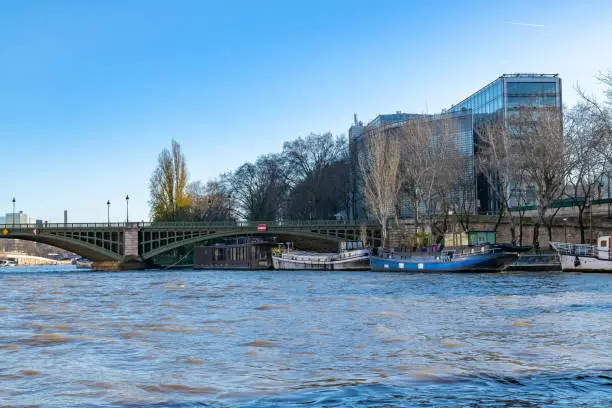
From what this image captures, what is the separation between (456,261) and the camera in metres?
57.8

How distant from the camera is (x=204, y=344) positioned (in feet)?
56.3

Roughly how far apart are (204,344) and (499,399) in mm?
7978

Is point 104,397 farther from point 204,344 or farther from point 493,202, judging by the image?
point 493,202

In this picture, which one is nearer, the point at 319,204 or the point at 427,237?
the point at 427,237

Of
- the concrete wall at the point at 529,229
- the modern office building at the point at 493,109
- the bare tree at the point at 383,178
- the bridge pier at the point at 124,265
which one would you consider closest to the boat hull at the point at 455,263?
the concrete wall at the point at 529,229

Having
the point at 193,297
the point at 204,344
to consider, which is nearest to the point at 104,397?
the point at 204,344

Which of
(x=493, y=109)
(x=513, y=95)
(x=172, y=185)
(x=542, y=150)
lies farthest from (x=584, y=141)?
(x=172, y=185)

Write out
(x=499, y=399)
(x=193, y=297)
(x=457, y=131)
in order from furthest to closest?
(x=457, y=131), (x=193, y=297), (x=499, y=399)

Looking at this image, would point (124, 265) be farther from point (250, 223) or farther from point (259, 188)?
point (259, 188)

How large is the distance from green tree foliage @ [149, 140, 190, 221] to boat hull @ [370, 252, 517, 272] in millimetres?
43275

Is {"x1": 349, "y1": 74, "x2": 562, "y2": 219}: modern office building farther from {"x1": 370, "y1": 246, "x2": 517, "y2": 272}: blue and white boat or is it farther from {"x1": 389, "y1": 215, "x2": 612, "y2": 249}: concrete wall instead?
{"x1": 370, "y1": 246, "x2": 517, "y2": 272}: blue and white boat

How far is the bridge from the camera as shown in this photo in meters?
79.4

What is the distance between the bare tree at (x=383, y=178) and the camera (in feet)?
230

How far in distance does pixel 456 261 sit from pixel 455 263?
17 cm
